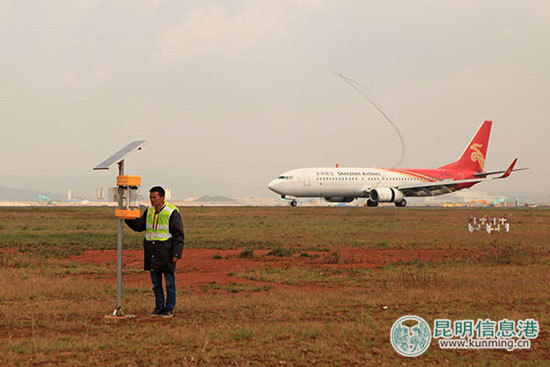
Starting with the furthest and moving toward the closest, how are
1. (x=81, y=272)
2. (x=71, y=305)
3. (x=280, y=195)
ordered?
(x=280, y=195) → (x=81, y=272) → (x=71, y=305)

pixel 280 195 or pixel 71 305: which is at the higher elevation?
pixel 280 195

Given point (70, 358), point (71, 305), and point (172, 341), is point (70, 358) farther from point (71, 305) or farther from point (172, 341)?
point (71, 305)

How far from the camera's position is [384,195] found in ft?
240

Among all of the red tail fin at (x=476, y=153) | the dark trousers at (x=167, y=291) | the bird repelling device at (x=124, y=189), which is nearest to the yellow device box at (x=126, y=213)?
the bird repelling device at (x=124, y=189)

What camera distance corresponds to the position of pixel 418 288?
15.1 m

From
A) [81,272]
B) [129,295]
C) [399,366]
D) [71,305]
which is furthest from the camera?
[81,272]

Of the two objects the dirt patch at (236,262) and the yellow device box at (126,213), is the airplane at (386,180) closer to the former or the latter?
the dirt patch at (236,262)

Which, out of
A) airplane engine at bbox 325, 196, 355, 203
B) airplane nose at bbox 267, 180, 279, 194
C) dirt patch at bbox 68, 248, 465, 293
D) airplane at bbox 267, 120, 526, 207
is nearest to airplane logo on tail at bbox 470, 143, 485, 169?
airplane at bbox 267, 120, 526, 207

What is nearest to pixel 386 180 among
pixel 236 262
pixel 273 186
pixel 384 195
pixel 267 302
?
pixel 384 195

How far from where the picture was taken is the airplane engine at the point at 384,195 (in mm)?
73062

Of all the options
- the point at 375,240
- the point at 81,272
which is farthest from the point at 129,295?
the point at 375,240

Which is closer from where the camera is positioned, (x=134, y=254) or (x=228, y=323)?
(x=228, y=323)

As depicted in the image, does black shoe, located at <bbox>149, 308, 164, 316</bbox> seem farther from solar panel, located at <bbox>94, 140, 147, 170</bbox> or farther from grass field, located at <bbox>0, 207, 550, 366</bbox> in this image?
solar panel, located at <bbox>94, 140, 147, 170</bbox>

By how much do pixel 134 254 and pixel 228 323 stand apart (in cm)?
1456
